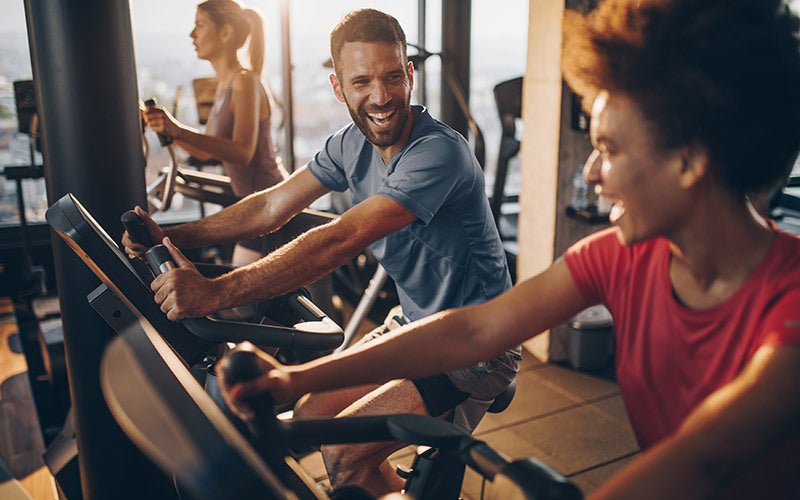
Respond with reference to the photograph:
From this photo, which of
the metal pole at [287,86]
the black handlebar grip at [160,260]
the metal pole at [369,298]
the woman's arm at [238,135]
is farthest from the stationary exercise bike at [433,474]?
the metal pole at [287,86]

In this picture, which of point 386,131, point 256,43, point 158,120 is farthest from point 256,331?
point 256,43

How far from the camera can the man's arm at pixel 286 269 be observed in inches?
51.6

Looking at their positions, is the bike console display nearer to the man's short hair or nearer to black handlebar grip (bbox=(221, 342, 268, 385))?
black handlebar grip (bbox=(221, 342, 268, 385))

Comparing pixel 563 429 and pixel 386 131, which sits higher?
pixel 386 131

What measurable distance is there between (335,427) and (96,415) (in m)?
1.18

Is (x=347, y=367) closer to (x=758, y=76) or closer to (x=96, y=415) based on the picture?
(x=758, y=76)

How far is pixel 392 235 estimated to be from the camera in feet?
5.59

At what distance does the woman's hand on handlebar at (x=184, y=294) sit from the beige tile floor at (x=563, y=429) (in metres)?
1.31

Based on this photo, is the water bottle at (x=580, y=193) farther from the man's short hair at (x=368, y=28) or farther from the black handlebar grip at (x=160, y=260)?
the black handlebar grip at (x=160, y=260)

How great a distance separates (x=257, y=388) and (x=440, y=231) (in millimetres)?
863

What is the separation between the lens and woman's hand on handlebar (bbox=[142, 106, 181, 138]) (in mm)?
2400

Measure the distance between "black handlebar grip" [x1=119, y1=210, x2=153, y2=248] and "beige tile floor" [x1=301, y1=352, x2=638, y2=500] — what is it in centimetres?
123

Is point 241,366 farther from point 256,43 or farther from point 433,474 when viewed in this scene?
point 256,43

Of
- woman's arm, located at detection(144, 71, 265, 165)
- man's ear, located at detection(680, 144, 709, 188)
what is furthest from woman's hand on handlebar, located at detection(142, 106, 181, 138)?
man's ear, located at detection(680, 144, 709, 188)
